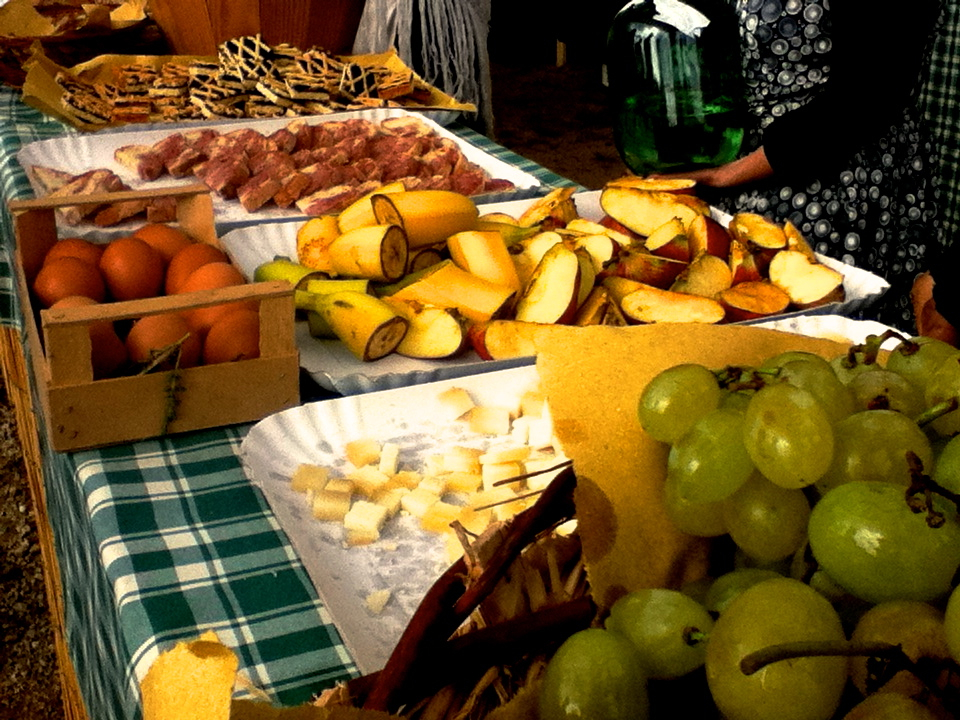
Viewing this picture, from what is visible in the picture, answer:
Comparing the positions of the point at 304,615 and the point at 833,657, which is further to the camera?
the point at 304,615

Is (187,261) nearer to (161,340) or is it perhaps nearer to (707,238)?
(161,340)

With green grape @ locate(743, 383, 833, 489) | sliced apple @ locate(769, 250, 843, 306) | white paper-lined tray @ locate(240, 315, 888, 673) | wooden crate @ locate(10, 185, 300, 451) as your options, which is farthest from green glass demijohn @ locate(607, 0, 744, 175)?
green grape @ locate(743, 383, 833, 489)

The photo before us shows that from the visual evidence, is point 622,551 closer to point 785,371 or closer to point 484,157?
point 785,371

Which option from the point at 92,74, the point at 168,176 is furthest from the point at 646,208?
the point at 92,74

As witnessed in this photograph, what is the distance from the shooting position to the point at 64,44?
216cm

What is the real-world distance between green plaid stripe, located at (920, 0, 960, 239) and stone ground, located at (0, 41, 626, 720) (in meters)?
A: 1.73

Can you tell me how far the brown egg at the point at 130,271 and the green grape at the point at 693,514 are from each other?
715 millimetres

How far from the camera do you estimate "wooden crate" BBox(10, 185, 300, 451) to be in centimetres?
82

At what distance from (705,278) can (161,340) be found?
58 cm

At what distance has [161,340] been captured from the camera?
87cm

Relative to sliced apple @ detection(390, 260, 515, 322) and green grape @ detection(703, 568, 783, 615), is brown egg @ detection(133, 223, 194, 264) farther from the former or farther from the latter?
green grape @ detection(703, 568, 783, 615)

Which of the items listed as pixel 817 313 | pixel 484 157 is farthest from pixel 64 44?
pixel 817 313

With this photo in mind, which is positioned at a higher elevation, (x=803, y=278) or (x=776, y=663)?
(x=776, y=663)

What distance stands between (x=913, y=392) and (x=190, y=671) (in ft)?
1.07
